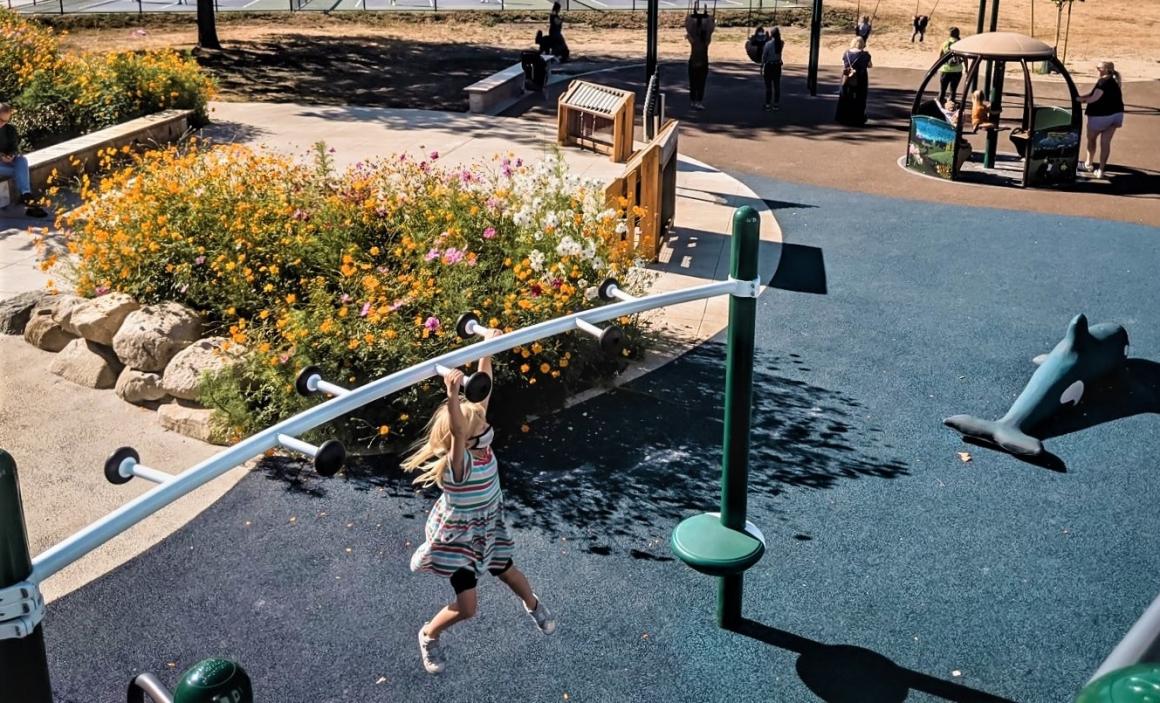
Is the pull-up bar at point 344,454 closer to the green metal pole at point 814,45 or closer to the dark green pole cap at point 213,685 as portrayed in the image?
the dark green pole cap at point 213,685

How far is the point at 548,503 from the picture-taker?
7.37 metres

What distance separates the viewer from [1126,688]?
1.86 meters

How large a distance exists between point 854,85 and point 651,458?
13.2 metres

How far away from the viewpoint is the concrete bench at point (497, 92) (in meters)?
19.9

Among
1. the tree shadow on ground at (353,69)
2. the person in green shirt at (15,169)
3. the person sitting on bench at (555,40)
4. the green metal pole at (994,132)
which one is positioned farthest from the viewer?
the person sitting on bench at (555,40)

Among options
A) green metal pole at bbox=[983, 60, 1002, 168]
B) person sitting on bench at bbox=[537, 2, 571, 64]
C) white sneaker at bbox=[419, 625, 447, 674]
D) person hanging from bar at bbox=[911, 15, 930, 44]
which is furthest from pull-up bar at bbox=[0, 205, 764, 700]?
person hanging from bar at bbox=[911, 15, 930, 44]

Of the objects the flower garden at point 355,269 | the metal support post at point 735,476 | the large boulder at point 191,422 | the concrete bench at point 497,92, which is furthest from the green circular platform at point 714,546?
the concrete bench at point 497,92

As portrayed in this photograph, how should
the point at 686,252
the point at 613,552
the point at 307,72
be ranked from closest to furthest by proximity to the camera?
the point at 613,552 < the point at 686,252 < the point at 307,72

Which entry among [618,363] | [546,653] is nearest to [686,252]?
[618,363]

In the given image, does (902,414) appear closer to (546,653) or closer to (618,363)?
(618,363)

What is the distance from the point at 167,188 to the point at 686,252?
532cm

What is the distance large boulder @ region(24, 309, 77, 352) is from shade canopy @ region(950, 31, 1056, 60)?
1173cm

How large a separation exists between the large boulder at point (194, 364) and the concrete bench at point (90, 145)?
597cm

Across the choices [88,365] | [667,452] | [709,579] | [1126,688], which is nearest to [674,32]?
[88,365]
